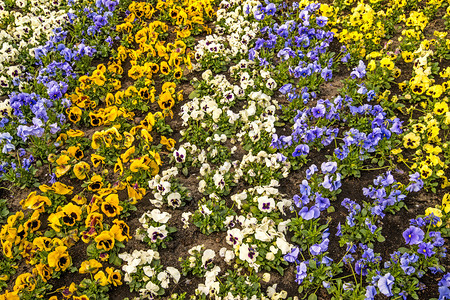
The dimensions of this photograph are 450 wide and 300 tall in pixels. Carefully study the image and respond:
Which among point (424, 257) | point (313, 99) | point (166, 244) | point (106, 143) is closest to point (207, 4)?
point (313, 99)

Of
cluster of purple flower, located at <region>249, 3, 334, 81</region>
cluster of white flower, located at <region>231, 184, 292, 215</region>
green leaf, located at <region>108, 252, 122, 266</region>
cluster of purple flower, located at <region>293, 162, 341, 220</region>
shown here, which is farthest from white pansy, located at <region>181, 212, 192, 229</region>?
cluster of purple flower, located at <region>249, 3, 334, 81</region>

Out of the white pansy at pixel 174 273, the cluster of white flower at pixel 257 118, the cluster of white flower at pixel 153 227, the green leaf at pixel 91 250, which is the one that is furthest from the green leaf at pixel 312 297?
the green leaf at pixel 91 250

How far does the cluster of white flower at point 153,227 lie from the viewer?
12.8 ft

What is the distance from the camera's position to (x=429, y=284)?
145 inches

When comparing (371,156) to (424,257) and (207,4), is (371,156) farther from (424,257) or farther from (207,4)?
(207,4)

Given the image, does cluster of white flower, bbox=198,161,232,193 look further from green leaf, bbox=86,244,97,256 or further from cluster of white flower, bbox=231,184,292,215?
green leaf, bbox=86,244,97,256

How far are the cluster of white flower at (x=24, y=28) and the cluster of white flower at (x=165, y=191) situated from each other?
10.9ft

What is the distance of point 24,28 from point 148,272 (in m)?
5.56

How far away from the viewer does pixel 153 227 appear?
389 centimetres

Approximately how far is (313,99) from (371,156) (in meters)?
1.37

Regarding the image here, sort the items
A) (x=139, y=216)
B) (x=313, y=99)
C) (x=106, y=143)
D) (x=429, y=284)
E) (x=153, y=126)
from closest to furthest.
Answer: (x=429, y=284) → (x=139, y=216) → (x=106, y=143) → (x=153, y=126) → (x=313, y=99)

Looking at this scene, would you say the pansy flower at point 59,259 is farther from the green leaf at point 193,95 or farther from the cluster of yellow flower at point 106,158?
the green leaf at point 193,95

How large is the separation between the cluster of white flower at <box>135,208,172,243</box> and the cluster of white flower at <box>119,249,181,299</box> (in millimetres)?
187

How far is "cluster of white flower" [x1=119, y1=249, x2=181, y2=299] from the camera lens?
359cm
